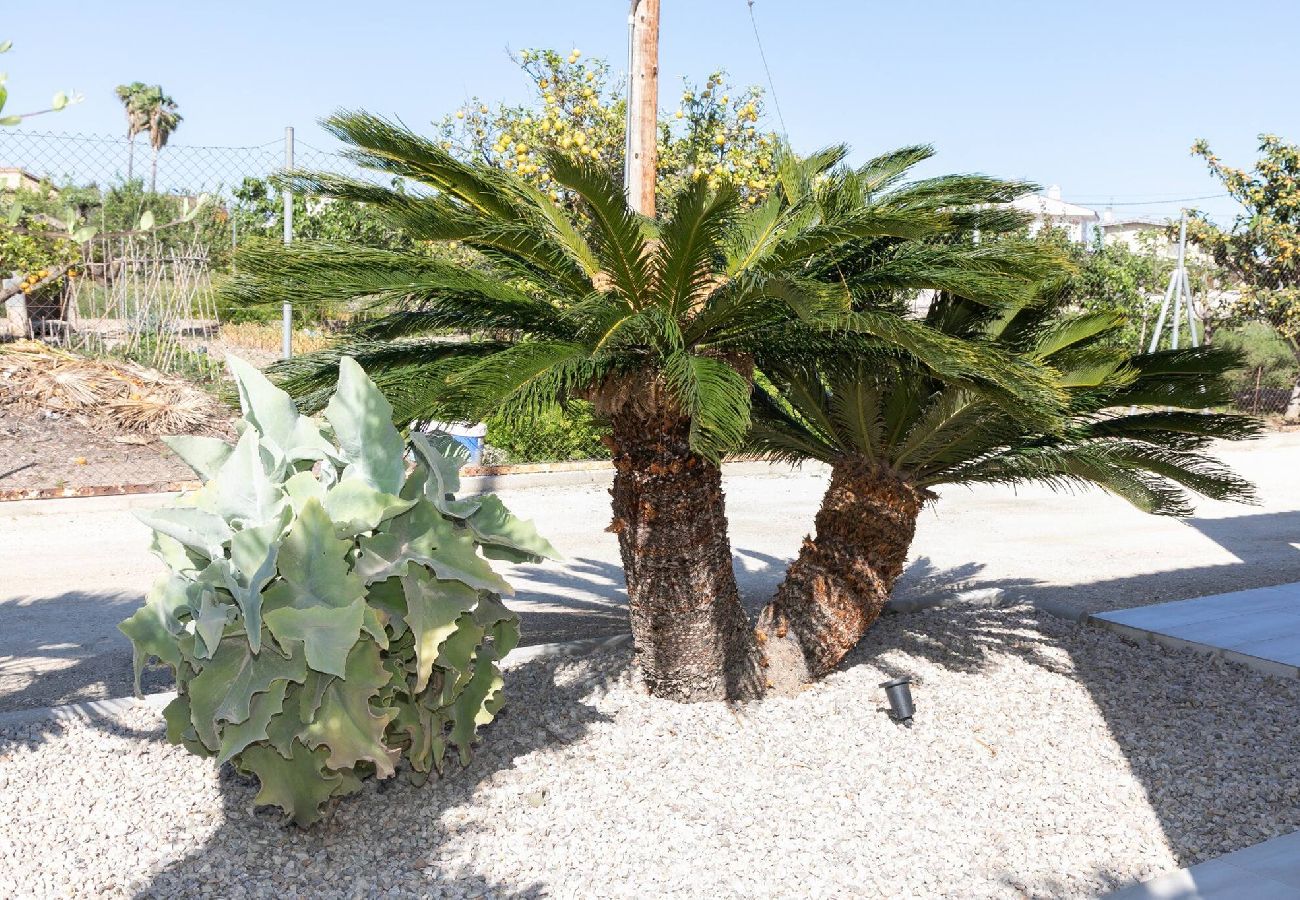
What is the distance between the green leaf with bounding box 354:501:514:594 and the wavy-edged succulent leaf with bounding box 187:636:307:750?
0.38 metres

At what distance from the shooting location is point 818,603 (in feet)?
17.3

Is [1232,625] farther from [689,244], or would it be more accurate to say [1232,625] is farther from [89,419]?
[89,419]

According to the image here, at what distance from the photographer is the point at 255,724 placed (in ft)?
11.8

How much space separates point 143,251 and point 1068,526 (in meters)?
11.0

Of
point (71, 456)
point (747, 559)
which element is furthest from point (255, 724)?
point (71, 456)

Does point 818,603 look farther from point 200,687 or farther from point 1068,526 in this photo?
point 1068,526

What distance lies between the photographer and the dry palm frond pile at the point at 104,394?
38.5 feet

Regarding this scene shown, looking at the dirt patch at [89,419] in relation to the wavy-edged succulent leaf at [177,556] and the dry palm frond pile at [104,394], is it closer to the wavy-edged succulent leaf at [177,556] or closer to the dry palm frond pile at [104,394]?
the dry palm frond pile at [104,394]

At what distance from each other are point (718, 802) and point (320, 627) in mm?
1634

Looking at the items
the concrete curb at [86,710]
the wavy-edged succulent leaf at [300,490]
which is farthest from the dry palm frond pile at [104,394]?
the wavy-edged succulent leaf at [300,490]

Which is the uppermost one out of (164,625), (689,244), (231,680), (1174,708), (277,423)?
(689,244)

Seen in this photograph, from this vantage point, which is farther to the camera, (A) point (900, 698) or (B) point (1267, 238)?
(B) point (1267, 238)

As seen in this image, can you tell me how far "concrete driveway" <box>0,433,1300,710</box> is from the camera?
20.8 ft

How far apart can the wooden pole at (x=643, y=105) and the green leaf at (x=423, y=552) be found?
2096 mm
